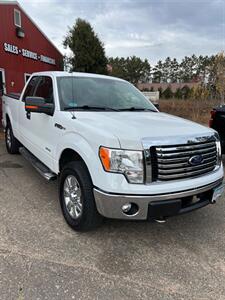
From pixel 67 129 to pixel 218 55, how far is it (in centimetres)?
1467

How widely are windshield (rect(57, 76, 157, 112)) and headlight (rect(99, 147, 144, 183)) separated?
1242 millimetres

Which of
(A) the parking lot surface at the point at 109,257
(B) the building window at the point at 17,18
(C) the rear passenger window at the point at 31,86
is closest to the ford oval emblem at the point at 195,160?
(A) the parking lot surface at the point at 109,257

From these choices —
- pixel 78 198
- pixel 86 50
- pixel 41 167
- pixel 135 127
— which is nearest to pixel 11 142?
pixel 41 167

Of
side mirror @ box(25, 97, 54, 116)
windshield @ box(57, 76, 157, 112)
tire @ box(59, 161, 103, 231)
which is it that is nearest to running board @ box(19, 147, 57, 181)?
tire @ box(59, 161, 103, 231)

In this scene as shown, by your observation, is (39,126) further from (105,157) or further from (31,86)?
(105,157)

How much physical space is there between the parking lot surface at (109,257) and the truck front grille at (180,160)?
861mm

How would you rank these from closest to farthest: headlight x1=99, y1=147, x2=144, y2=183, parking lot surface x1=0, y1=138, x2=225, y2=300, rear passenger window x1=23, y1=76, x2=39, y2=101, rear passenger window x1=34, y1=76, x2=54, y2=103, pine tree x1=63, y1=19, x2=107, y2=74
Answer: parking lot surface x1=0, y1=138, x2=225, y2=300
headlight x1=99, y1=147, x2=144, y2=183
rear passenger window x1=34, y1=76, x2=54, y2=103
rear passenger window x1=23, y1=76, x2=39, y2=101
pine tree x1=63, y1=19, x2=107, y2=74

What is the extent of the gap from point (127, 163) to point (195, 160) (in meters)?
0.78

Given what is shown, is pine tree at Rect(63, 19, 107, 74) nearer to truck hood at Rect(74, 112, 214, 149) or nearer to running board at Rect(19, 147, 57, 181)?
running board at Rect(19, 147, 57, 181)

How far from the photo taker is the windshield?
3.59 m

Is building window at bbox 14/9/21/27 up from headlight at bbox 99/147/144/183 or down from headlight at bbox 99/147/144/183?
up

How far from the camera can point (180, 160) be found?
2654mm

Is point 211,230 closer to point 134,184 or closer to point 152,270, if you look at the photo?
point 152,270

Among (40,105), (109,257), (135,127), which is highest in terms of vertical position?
(40,105)
